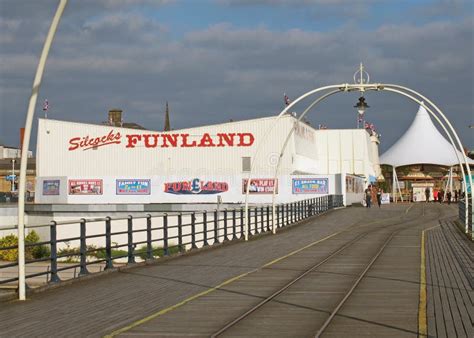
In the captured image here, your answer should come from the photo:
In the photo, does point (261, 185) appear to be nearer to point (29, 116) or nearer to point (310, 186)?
point (310, 186)

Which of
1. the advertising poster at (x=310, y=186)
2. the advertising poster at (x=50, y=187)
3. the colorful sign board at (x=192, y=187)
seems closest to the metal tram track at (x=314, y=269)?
the advertising poster at (x=310, y=186)

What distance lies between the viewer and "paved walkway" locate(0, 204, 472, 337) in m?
11.5

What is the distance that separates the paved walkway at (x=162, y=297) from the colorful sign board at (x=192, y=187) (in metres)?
47.7

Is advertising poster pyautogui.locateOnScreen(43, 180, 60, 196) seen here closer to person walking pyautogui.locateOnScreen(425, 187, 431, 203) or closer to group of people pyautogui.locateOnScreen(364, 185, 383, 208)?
group of people pyautogui.locateOnScreen(364, 185, 383, 208)

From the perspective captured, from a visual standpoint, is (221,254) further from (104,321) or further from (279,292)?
(104,321)

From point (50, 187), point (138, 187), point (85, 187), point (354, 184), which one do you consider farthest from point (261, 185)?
point (50, 187)

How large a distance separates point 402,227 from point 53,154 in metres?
51.2

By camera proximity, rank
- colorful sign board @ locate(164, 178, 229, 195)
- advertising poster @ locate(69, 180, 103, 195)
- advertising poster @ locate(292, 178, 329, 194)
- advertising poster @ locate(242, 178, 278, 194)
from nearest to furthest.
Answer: advertising poster @ locate(292, 178, 329, 194), advertising poster @ locate(242, 178, 278, 194), colorful sign board @ locate(164, 178, 229, 195), advertising poster @ locate(69, 180, 103, 195)

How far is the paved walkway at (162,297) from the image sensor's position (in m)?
11.5

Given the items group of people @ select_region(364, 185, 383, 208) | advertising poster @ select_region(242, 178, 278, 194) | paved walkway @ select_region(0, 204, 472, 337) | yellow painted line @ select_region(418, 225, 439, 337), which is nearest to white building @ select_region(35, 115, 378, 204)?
advertising poster @ select_region(242, 178, 278, 194)

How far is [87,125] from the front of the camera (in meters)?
86.6

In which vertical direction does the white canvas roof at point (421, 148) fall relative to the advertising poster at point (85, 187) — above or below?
above

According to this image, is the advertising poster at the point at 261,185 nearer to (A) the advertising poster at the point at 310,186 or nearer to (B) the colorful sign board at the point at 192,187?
(A) the advertising poster at the point at 310,186

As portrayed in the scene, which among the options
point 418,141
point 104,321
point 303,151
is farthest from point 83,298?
point 418,141
